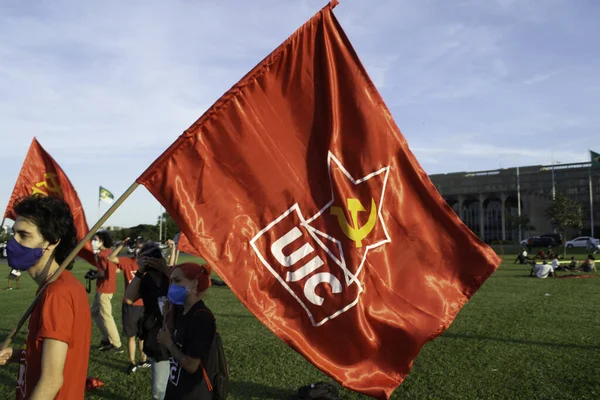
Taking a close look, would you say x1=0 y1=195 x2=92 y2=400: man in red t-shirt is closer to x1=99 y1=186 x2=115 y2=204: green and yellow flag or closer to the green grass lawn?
the green grass lawn

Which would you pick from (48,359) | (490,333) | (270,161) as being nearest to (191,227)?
(270,161)

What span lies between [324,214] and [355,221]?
230 mm

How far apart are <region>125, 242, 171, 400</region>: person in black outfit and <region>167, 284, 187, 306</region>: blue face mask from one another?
126cm

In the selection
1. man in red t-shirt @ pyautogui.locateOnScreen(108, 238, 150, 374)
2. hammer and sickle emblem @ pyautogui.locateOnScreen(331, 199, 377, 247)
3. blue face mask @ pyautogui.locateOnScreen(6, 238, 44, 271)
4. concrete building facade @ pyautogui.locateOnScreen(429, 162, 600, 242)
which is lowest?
concrete building facade @ pyautogui.locateOnScreen(429, 162, 600, 242)

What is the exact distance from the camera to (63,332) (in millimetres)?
2432

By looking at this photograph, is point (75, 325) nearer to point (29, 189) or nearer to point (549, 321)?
point (29, 189)

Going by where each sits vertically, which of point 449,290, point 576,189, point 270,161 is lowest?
point 576,189

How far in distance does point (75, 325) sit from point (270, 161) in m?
1.61

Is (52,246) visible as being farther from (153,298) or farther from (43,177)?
(43,177)

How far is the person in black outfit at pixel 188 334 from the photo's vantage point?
3.68 m

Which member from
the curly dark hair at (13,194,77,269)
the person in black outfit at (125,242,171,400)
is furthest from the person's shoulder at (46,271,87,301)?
the person in black outfit at (125,242,171,400)

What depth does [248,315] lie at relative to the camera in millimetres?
12602

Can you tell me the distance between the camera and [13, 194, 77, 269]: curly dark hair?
269 cm

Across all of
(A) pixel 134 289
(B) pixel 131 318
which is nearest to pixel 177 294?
(A) pixel 134 289
